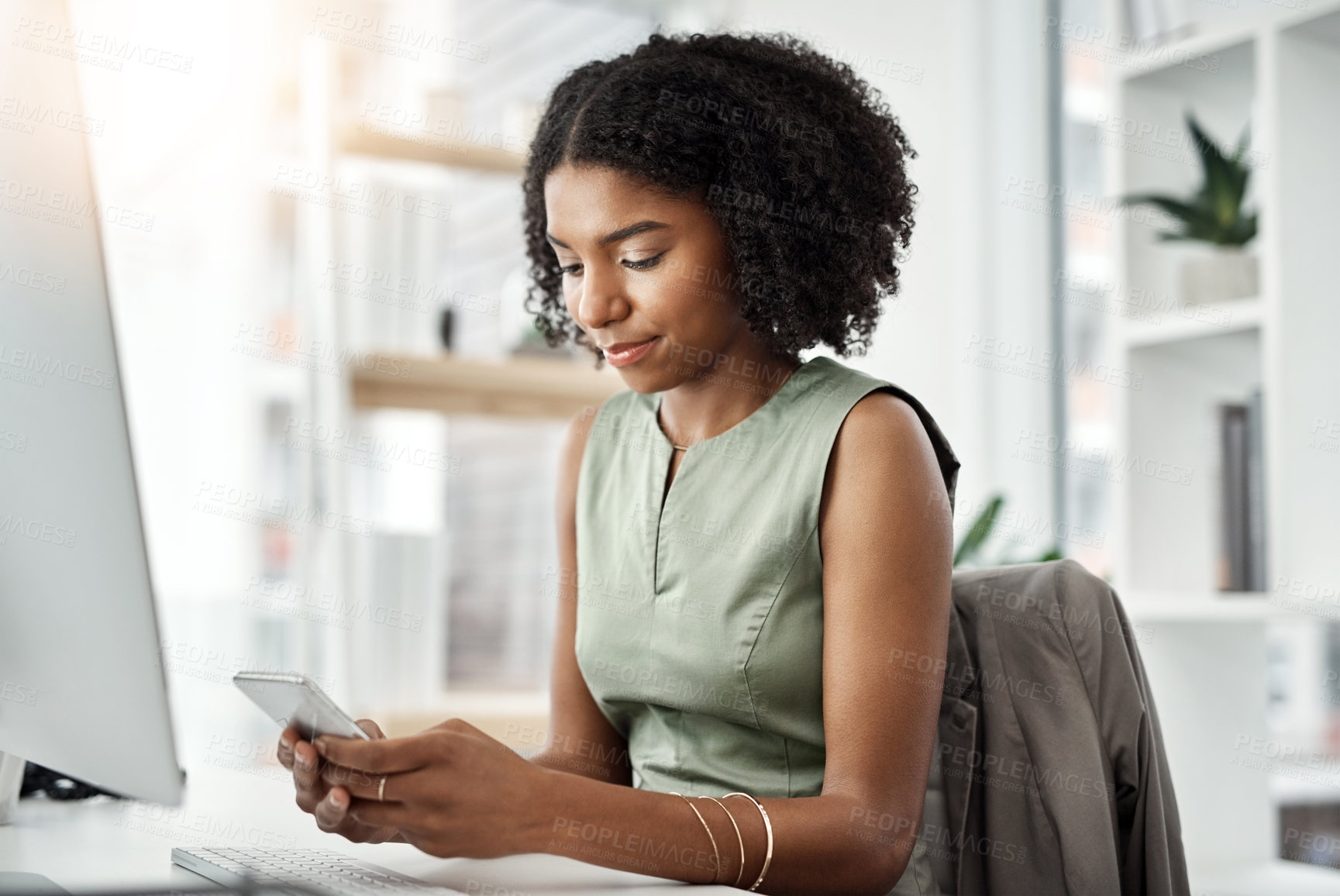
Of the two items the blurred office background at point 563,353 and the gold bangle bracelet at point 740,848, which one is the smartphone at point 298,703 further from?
the blurred office background at point 563,353

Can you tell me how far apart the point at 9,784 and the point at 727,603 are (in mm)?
617

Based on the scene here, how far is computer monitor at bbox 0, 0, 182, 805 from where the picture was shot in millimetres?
586

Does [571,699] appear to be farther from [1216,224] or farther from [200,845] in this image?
[1216,224]

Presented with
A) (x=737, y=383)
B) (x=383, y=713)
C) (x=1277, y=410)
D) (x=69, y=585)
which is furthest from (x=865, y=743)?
(x=383, y=713)

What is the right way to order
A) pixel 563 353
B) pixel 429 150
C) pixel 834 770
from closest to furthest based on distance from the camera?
pixel 834 770 → pixel 429 150 → pixel 563 353

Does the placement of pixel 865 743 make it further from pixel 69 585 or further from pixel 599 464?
pixel 69 585

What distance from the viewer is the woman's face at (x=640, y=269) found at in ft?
3.42

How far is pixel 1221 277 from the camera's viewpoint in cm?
175

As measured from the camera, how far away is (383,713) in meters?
2.39

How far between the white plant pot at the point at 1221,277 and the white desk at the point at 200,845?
4.42 feet

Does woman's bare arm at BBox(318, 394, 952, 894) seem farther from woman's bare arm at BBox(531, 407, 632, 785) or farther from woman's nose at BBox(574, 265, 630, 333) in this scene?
woman's bare arm at BBox(531, 407, 632, 785)

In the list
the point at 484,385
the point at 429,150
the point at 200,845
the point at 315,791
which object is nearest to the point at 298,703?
the point at 315,791

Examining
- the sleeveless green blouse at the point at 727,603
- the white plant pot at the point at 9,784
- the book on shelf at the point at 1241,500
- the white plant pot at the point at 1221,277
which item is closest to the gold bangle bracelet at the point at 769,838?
the sleeveless green blouse at the point at 727,603

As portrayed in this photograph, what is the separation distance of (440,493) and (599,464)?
1.80m
